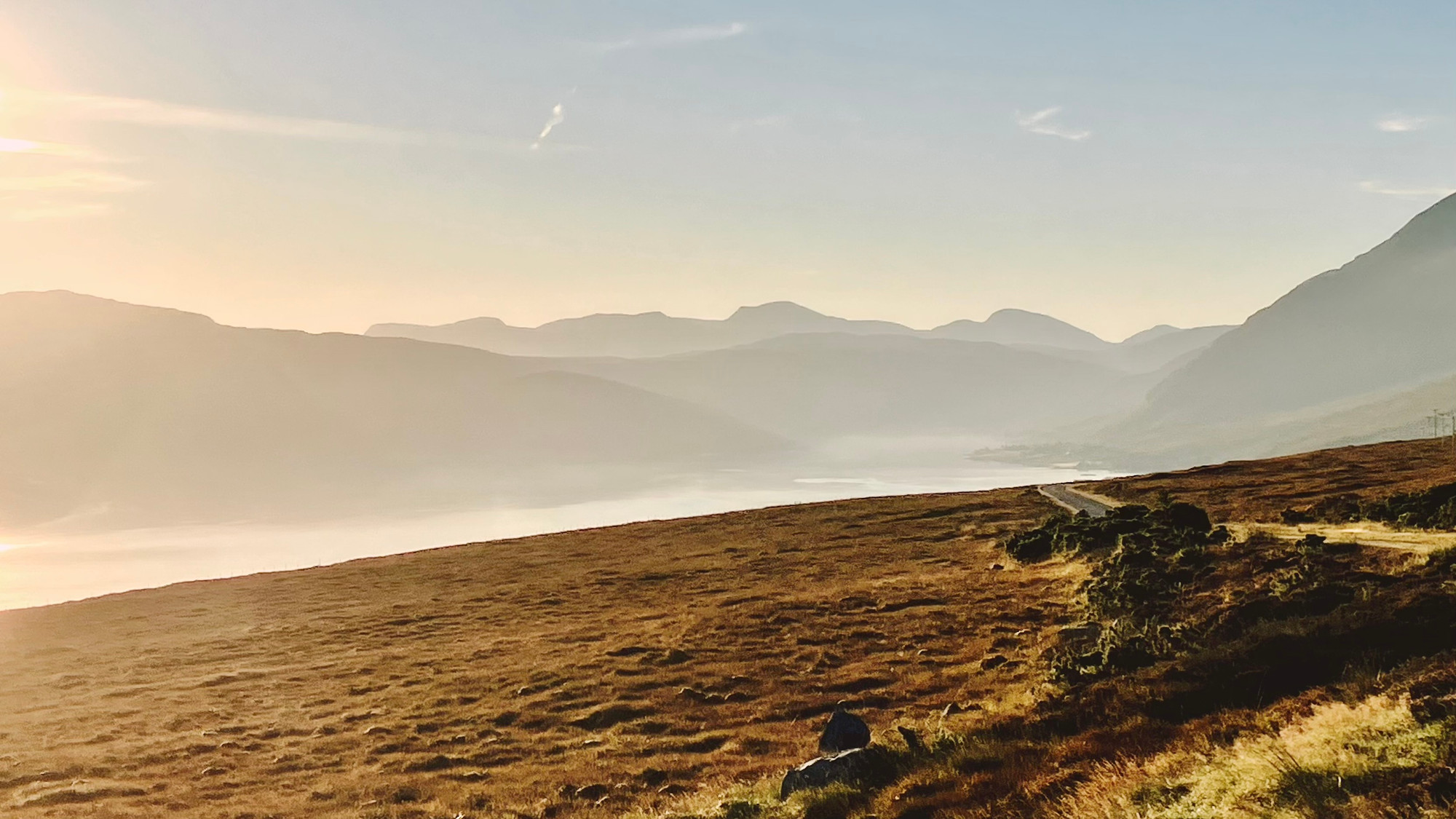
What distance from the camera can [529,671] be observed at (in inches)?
1394

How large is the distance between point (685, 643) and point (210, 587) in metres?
50.9

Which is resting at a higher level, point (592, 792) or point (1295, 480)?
point (1295, 480)

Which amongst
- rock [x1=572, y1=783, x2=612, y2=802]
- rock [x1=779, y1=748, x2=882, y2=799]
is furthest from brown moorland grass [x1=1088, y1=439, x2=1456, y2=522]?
rock [x1=572, y1=783, x2=612, y2=802]

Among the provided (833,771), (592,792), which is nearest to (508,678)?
(592,792)

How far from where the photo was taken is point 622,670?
34281 mm

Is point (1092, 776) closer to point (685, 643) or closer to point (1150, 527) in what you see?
point (685, 643)

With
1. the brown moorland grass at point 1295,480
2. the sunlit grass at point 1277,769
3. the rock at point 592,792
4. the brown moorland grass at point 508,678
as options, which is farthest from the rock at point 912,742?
the brown moorland grass at point 1295,480

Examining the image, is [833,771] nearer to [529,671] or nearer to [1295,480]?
[529,671]

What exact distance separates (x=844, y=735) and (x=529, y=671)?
20040 mm

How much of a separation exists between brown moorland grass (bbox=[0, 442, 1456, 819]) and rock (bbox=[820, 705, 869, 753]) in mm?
2632

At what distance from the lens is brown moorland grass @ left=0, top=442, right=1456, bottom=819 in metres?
24.3

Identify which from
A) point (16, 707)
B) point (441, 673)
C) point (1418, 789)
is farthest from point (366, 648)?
point (1418, 789)

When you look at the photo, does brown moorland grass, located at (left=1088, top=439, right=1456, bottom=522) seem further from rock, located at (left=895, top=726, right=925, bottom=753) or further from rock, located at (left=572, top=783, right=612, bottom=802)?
rock, located at (left=572, top=783, right=612, bottom=802)

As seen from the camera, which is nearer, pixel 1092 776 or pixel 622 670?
pixel 1092 776
